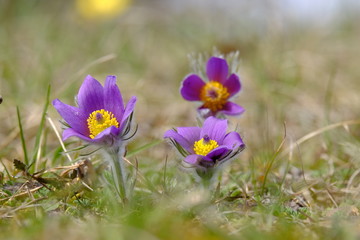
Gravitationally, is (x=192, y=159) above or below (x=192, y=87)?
below

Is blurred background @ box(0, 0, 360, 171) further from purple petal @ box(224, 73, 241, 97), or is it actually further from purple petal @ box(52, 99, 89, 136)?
purple petal @ box(52, 99, 89, 136)

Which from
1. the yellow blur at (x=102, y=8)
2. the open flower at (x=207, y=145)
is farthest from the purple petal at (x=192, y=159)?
the yellow blur at (x=102, y=8)

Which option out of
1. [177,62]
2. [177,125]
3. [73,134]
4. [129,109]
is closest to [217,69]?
[129,109]

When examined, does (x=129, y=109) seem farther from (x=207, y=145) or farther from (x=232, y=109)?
(x=232, y=109)

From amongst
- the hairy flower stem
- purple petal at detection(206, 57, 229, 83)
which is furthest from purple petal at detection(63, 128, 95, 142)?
purple petal at detection(206, 57, 229, 83)

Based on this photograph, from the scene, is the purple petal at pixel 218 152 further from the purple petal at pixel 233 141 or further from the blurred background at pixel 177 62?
the blurred background at pixel 177 62

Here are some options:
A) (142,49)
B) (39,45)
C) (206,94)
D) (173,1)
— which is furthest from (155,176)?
(173,1)

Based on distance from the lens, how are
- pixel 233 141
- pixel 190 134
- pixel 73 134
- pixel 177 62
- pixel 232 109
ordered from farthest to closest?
pixel 177 62, pixel 232 109, pixel 190 134, pixel 233 141, pixel 73 134
